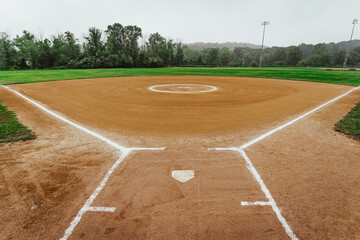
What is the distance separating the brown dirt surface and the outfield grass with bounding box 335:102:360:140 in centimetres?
38

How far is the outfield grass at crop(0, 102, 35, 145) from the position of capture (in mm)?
5504

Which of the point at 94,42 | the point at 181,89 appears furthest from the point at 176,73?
the point at 94,42

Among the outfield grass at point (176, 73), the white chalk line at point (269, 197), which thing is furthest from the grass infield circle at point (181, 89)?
the outfield grass at point (176, 73)

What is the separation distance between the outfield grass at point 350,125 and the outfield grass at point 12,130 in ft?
31.8

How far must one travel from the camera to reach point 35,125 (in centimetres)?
674

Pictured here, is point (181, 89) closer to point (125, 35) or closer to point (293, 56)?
point (125, 35)

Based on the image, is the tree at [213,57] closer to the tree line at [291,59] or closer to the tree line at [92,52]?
the tree line at [291,59]

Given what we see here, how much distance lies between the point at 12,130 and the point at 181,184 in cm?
590

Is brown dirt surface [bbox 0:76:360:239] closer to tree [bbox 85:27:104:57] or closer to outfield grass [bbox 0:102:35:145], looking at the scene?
outfield grass [bbox 0:102:35:145]

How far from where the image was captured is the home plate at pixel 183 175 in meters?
3.81

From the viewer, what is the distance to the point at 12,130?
20.0ft

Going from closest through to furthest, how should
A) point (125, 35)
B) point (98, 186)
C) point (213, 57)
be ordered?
1. point (98, 186)
2. point (125, 35)
3. point (213, 57)

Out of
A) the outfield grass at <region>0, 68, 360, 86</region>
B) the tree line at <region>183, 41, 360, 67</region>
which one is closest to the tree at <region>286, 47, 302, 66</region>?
the tree line at <region>183, 41, 360, 67</region>

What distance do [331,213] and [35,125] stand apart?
8.38 m
